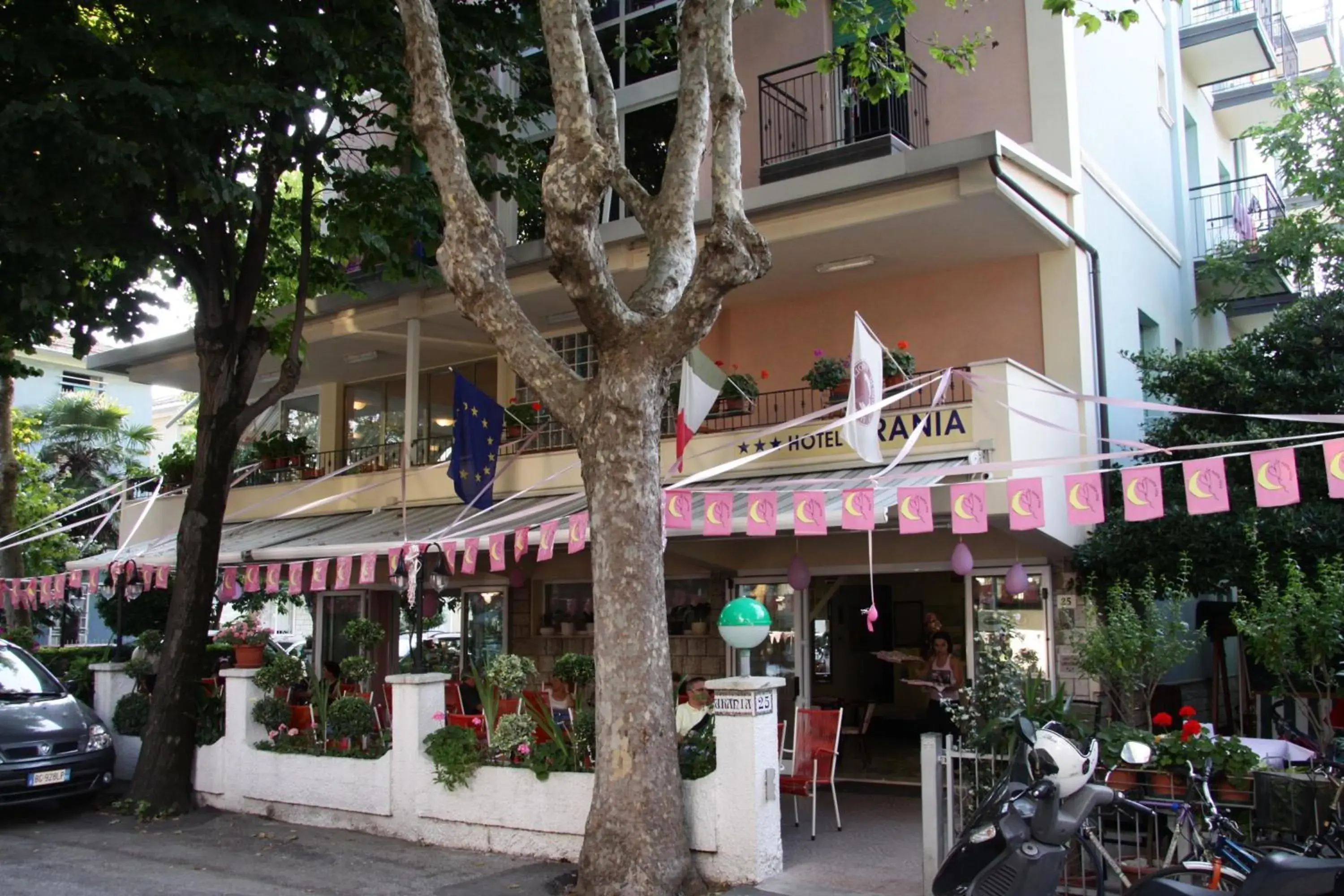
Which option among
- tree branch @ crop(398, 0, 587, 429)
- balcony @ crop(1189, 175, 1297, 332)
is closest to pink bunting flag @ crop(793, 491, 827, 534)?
tree branch @ crop(398, 0, 587, 429)

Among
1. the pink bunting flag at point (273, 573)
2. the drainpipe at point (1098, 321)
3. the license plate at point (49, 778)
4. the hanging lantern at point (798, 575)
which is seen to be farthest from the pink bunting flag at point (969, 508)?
the license plate at point (49, 778)

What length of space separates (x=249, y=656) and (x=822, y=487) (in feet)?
20.8

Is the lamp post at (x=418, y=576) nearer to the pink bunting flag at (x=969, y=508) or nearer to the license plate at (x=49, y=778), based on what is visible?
the license plate at (x=49, y=778)

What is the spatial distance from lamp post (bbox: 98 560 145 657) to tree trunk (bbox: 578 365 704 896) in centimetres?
875

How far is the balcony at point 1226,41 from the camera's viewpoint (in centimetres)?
1691

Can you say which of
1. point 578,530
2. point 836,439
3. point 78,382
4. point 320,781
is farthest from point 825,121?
point 78,382

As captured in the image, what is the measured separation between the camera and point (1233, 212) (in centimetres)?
1789

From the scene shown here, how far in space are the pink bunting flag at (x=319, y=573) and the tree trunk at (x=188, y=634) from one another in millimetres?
1034

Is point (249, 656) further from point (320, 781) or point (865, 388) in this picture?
point (865, 388)

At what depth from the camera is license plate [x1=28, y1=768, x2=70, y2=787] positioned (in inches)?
420

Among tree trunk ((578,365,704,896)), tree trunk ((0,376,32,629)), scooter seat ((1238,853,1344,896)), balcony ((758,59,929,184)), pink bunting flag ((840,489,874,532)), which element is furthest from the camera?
tree trunk ((0,376,32,629))

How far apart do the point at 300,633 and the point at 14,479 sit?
2188 cm

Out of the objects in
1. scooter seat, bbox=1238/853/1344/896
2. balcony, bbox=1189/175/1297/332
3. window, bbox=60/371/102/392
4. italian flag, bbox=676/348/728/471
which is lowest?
scooter seat, bbox=1238/853/1344/896

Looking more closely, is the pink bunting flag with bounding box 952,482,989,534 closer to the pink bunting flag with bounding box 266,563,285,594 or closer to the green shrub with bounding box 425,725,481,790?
the green shrub with bounding box 425,725,481,790
